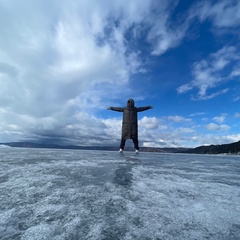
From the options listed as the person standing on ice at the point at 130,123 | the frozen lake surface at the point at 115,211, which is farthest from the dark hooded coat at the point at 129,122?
the frozen lake surface at the point at 115,211

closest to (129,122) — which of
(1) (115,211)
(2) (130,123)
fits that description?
(2) (130,123)

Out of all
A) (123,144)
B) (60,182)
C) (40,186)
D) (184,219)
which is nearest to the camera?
(184,219)

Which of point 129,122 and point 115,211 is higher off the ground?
point 129,122

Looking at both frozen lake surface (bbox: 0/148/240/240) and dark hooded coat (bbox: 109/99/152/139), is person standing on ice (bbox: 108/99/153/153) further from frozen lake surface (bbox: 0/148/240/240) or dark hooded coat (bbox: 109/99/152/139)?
frozen lake surface (bbox: 0/148/240/240)

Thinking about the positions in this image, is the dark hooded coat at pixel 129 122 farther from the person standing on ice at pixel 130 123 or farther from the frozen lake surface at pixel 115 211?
the frozen lake surface at pixel 115 211

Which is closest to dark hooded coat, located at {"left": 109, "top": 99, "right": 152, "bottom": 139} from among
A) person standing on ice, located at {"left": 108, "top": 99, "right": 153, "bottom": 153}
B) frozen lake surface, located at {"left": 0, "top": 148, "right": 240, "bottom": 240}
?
person standing on ice, located at {"left": 108, "top": 99, "right": 153, "bottom": 153}

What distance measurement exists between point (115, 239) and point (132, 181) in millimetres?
2193

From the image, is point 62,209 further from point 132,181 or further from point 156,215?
point 132,181

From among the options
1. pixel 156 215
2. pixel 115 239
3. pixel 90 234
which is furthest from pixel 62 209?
pixel 156 215

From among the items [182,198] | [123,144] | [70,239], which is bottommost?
[70,239]

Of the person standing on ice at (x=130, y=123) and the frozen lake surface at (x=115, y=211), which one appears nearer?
the frozen lake surface at (x=115, y=211)

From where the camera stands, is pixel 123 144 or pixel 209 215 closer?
pixel 209 215

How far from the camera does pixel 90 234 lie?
5.39 ft

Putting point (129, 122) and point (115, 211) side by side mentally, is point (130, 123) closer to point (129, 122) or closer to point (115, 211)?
point (129, 122)
